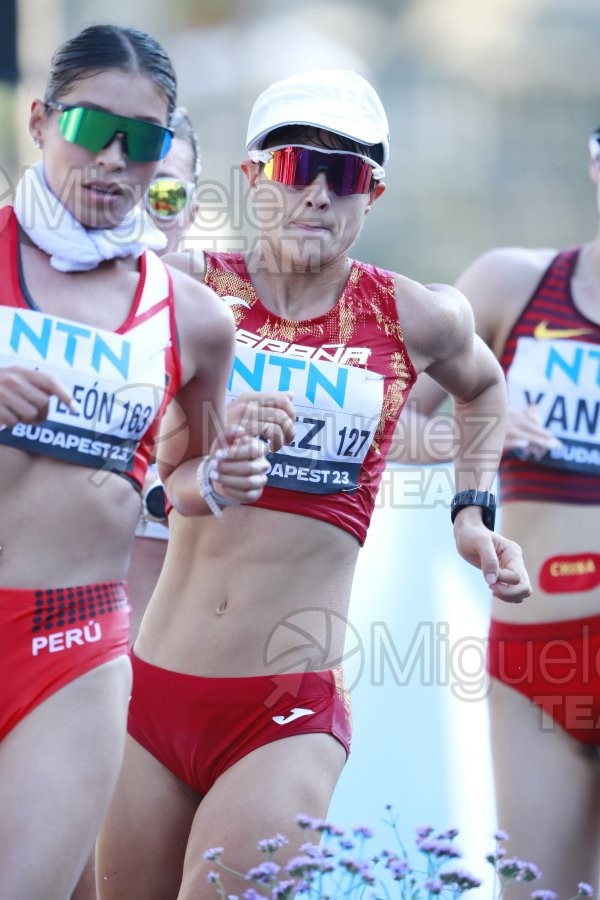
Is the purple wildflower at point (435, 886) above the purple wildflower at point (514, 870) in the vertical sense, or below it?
below

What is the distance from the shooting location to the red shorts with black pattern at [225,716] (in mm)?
3693

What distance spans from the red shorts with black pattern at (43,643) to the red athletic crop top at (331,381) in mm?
720

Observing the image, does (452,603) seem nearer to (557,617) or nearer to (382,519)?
(382,519)

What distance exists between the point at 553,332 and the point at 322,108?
112cm

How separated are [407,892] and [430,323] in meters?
1.37

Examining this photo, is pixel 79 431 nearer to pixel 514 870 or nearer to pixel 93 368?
pixel 93 368

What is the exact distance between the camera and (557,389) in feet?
14.8

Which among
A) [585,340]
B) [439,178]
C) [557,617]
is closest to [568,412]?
[585,340]

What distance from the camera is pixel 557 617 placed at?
14.6 ft

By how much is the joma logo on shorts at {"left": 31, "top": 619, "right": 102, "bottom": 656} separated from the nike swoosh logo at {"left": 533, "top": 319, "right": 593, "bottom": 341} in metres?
1.86

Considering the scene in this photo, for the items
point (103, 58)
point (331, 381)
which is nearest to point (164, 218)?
point (331, 381)

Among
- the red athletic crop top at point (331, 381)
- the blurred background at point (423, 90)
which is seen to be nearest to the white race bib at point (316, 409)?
the red athletic crop top at point (331, 381)

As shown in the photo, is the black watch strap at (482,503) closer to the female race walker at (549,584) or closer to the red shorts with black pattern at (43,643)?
the female race walker at (549,584)

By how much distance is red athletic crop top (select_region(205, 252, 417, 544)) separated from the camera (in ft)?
12.2
